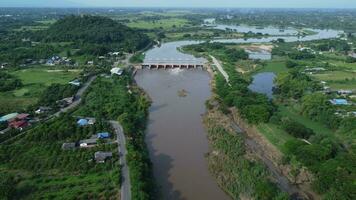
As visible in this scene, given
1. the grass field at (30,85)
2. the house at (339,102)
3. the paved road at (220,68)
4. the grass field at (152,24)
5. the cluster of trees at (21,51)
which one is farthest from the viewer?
the grass field at (152,24)

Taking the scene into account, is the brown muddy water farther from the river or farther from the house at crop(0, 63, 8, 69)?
the house at crop(0, 63, 8, 69)

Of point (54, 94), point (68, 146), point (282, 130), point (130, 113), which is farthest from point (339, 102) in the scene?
point (54, 94)

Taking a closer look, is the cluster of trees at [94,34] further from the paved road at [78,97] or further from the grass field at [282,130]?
the grass field at [282,130]

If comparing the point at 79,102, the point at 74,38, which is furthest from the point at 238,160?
the point at 74,38

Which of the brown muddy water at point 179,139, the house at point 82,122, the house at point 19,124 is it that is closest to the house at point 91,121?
the house at point 82,122

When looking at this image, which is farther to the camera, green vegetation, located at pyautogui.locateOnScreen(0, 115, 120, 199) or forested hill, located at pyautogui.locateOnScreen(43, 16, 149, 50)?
forested hill, located at pyautogui.locateOnScreen(43, 16, 149, 50)

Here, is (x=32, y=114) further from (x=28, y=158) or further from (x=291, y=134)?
(x=291, y=134)

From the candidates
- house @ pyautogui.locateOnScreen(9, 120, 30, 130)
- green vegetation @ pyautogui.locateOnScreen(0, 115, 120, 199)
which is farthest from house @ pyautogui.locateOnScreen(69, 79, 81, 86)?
green vegetation @ pyautogui.locateOnScreen(0, 115, 120, 199)

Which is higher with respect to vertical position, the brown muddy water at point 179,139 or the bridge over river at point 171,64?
the bridge over river at point 171,64
